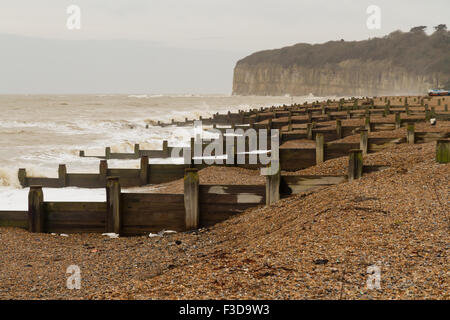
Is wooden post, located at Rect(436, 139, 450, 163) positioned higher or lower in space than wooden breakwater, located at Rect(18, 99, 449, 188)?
higher

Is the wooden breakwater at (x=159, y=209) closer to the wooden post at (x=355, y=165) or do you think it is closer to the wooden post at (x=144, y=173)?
the wooden post at (x=355, y=165)

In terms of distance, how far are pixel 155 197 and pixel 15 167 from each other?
13.7m

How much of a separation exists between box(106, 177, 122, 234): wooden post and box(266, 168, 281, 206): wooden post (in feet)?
8.00

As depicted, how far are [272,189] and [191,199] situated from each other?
1.35m

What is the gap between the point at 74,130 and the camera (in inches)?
1837

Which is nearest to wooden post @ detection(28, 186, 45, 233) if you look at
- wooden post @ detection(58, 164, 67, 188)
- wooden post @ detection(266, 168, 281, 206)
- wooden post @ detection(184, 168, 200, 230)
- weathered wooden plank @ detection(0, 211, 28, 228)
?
weathered wooden plank @ detection(0, 211, 28, 228)

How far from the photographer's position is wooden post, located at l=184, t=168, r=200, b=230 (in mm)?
8789

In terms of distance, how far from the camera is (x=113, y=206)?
29.1 ft

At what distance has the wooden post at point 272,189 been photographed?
8.92 meters

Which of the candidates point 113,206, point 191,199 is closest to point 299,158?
point 191,199

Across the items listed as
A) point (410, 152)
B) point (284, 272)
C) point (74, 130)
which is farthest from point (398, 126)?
point (74, 130)

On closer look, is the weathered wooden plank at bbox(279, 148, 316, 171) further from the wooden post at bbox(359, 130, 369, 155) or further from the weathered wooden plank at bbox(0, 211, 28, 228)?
the weathered wooden plank at bbox(0, 211, 28, 228)
